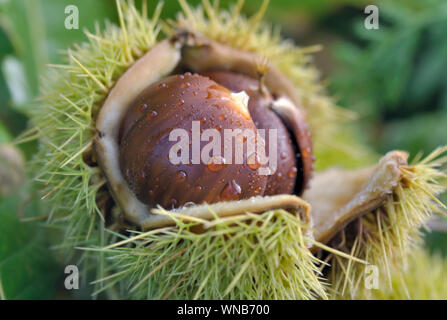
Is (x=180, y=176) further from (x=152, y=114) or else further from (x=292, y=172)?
(x=292, y=172)

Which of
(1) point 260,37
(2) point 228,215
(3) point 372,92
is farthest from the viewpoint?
(3) point 372,92

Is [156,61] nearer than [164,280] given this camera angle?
No

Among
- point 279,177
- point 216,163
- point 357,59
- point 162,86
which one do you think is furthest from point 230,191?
point 357,59

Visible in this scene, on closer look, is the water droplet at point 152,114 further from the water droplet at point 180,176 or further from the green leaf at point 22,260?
the green leaf at point 22,260

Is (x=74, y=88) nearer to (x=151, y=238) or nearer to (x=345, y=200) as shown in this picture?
(x=151, y=238)

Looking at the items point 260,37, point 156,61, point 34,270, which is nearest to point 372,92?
point 260,37

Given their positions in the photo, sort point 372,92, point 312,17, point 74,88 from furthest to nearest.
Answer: point 312,17
point 372,92
point 74,88
